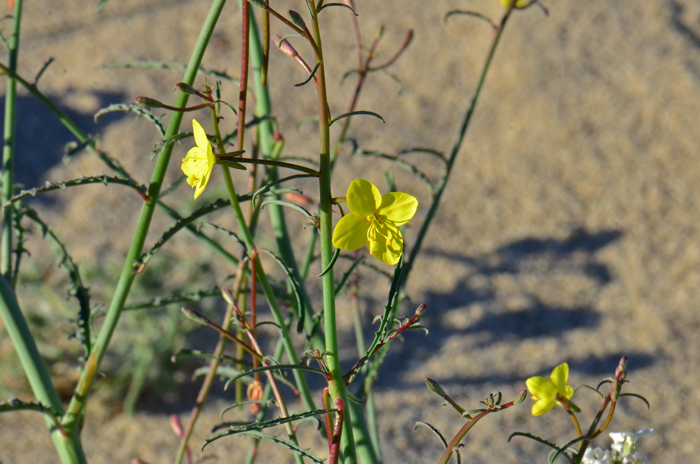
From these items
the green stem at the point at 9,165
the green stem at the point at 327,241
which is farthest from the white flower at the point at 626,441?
the green stem at the point at 9,165

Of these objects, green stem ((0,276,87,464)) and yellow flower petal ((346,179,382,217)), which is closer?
yellow flower petal ((346,179,382,217))

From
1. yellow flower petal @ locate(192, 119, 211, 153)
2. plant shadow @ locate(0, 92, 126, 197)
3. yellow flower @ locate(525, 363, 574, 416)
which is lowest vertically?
yellow flower @ locate(525, 363, 574, 416)

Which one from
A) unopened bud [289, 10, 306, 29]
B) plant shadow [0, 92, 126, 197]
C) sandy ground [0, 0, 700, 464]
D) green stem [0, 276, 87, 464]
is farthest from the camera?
plant shadow [0, 92, 126, 197]

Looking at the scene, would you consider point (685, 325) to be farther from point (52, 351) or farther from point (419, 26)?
point (52, 351)

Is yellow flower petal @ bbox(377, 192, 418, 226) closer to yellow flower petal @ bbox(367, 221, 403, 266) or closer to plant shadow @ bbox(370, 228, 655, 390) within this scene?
yellow flower petal @ bbox(367, 221, 403, 266)

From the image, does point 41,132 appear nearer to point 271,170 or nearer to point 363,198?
point 271,170

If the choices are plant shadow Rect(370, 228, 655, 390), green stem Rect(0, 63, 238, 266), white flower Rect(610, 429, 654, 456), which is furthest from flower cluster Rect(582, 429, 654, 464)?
plant shadow Rect(370, 228, 655, 390)

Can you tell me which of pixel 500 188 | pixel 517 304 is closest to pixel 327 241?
pixel 517 304
